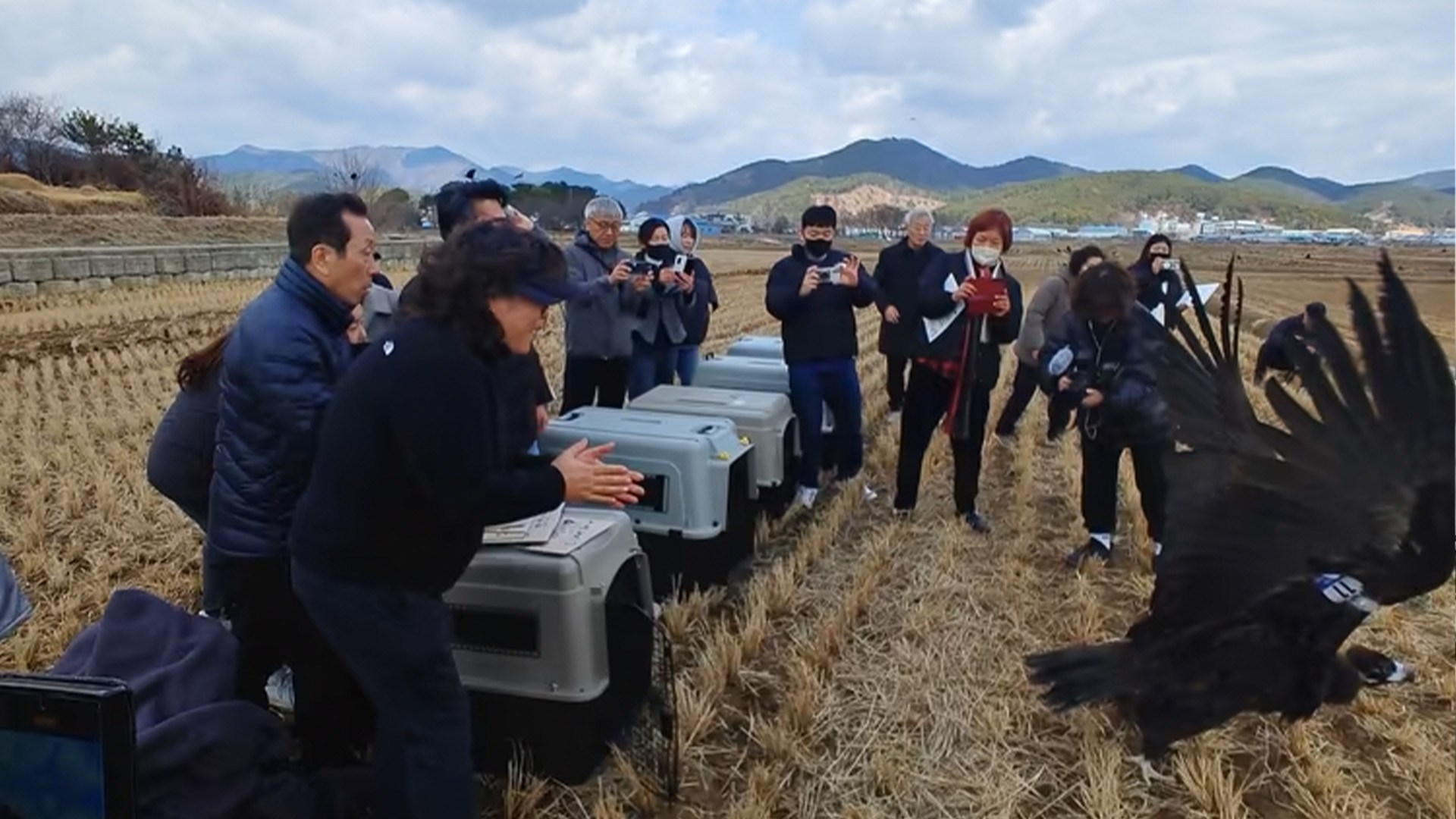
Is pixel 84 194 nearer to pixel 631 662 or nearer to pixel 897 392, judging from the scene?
pixel 897 392

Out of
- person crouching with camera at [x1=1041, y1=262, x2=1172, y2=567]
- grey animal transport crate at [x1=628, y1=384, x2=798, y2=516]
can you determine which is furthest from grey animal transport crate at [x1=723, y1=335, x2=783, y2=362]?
person crouching with camera at [x1=1041, y1=262, x2=1172, y2=567]

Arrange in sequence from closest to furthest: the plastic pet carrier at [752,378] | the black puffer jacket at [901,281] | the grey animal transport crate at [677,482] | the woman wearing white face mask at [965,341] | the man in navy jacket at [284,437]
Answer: the man in navy jacket at [284,437]
the grey animal transport crate at [677,482]
the woman wearing white face mask at [965,341]
the black puffer jacket at [901,281]
the plastic pet carrier at [752,378]

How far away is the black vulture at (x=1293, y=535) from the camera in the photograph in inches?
77.8

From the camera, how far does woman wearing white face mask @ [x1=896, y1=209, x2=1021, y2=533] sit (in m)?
5.25

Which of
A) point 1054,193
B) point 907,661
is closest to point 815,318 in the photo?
point 907,661

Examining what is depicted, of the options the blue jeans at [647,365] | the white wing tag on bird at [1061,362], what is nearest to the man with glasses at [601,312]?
the blue jeans at [647,365]

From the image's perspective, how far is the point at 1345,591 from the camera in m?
2.13

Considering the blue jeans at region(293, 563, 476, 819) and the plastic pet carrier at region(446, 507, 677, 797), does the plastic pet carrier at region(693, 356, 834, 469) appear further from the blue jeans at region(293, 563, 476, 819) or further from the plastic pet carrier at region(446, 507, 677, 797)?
the blue jeans at region(293, 563, 476, 819)

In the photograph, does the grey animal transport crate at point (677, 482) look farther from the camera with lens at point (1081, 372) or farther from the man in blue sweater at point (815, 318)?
the camera with lens at point (1081, 372)

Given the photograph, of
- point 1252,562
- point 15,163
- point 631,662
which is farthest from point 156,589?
point 15,163

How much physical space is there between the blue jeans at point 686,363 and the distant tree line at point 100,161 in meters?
28.1

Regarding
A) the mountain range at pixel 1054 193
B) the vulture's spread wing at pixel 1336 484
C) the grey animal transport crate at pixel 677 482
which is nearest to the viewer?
the vulture's spread wing at pixel 1336 484

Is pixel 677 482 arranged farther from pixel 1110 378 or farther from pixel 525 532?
pixel 1110 378

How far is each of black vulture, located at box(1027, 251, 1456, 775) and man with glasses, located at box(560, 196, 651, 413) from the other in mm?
3259
